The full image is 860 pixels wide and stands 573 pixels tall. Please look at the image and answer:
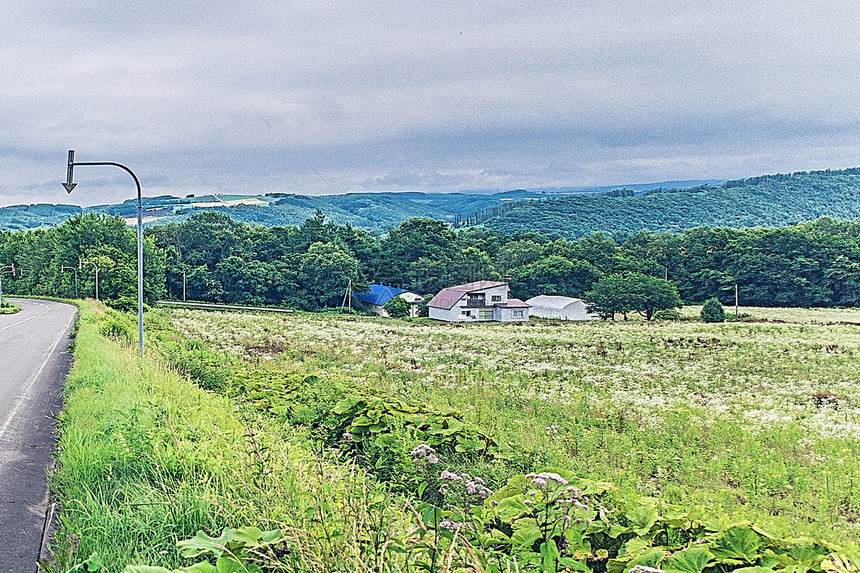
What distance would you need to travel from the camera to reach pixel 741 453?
441 inches

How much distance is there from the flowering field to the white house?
2423cm

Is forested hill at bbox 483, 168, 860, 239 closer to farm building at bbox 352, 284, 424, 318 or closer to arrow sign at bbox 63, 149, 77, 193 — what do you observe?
farm building at bbox 352, 284, 424, 318

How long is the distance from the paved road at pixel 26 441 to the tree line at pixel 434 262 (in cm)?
5073

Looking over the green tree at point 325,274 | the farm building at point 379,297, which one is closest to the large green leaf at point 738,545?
the farm building at point 379,297

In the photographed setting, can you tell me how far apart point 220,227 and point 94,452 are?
80.9 metres

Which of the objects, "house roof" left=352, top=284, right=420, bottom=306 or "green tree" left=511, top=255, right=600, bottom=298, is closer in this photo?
"green tree" left=511, top=255, right=600, bottom=298

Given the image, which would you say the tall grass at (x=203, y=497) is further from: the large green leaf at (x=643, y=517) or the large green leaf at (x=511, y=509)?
the large green leaf at (x=643, y=517)

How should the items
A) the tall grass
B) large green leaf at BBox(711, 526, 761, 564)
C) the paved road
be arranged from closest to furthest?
the tall grass → large green leaf at BBox(711, 526, 761, 564) → the paved road

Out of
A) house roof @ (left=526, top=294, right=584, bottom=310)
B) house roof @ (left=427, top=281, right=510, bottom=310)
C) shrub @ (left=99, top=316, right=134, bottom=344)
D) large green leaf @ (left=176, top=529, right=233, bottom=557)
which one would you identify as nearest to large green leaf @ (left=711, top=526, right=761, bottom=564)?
large green leaf @ (left=176, top=529, right=233, bottom=557)

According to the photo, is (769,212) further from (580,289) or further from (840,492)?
(840,492)

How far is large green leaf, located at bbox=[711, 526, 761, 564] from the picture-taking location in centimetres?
356

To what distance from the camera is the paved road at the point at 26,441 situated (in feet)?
17.5

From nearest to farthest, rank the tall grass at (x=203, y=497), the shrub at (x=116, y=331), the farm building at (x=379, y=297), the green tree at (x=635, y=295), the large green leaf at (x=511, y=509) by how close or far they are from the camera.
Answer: the tall grass at (x=203, y=497) → the large green leaf at (x=511, y=509) → the shrub at (x=116, y=331) → the green tree at (x=635, y=295) → the farm building at (x=379, y=297)

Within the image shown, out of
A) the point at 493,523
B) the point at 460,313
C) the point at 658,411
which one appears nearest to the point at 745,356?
the point at 658,411
